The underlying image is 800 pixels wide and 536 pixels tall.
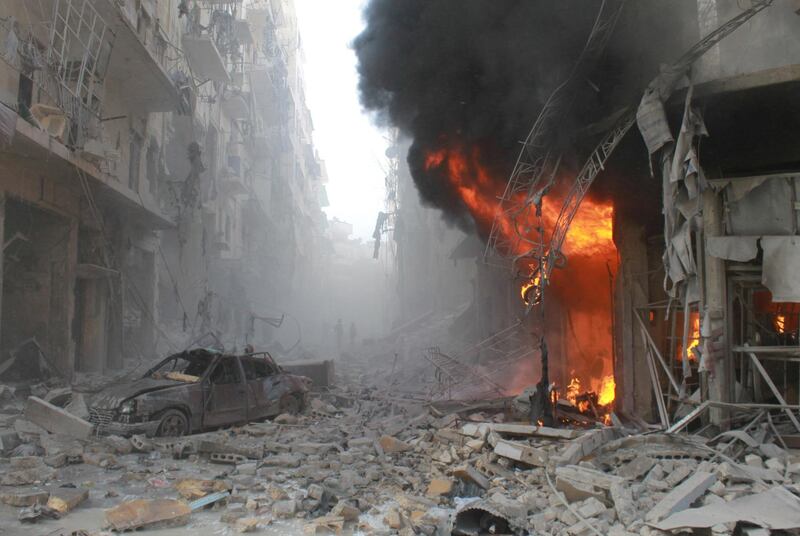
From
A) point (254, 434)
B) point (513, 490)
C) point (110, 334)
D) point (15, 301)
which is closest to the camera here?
point (513, 490)

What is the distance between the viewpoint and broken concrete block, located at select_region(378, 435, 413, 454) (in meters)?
8.67

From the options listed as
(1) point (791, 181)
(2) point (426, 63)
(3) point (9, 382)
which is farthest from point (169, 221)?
(1) point (791, 181)

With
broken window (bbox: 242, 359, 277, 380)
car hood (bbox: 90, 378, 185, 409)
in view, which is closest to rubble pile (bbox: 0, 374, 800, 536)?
car hood (bbox: 90, 378, 185, 409)

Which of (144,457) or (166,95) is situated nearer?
(144,457)

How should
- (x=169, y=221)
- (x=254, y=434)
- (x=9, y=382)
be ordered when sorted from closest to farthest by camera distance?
(x=254, y=434)
(x=9, y=382)
(x=169, y=221)

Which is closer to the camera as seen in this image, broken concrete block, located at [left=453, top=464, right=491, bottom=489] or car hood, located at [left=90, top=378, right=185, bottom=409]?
broken concrete block, located at [left=453, top=464, right=491, bottom=489]

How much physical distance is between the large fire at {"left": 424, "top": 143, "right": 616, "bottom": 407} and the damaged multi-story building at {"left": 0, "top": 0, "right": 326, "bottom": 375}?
832 cm

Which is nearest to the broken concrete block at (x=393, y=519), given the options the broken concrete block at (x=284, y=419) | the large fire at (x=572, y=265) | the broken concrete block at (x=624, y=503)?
the broken concrete block at (x=624, y=503)

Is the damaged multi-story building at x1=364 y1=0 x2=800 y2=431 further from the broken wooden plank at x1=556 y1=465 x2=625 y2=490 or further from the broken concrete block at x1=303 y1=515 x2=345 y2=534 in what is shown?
the broken concrete block at x1=303 y1=515 x2=345 y2=534

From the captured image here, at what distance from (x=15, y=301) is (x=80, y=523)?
9.95m

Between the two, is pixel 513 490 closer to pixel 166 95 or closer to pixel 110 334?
pixel 110 334

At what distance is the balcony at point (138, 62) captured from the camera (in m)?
12.6

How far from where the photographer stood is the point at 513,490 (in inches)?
274

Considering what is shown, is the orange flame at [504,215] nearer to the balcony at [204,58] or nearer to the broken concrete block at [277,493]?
the broken concrete block at [277,493]
